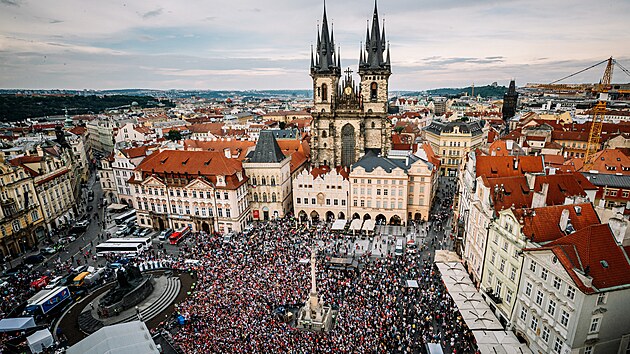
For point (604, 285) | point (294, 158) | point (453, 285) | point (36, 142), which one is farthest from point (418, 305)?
point (36, 142)

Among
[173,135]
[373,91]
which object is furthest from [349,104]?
[173,135]

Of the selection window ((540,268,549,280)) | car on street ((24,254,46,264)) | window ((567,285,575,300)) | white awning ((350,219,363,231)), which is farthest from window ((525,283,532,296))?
car on street ((24,254,46,264))

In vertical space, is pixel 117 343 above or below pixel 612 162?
below

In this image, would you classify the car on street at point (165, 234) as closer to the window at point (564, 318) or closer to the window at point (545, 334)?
the window at point (545, 334)

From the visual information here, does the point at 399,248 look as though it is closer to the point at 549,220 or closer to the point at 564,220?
the point at 549,220

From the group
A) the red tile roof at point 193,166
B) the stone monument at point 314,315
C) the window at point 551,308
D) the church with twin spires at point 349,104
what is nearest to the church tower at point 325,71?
the church with twin spires at point 349,104

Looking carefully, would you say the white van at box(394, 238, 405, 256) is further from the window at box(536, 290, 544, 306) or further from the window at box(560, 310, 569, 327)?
the window at box(560, 310, 569, 327)
